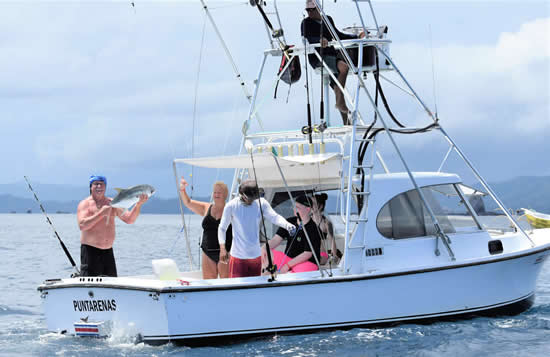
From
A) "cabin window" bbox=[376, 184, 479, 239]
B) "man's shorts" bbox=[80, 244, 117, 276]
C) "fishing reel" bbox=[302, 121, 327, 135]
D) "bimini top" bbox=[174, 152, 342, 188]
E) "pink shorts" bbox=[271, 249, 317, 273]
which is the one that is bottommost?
"pink shorts" bbox=[271, 249, 317, 273]

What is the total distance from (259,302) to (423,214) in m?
2.47

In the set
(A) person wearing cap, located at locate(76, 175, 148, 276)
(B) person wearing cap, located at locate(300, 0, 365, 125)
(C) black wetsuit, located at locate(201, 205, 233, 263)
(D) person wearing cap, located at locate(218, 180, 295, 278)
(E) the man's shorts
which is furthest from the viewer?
(B) person wearing cap, located at locate(300, 0, 365, 125)

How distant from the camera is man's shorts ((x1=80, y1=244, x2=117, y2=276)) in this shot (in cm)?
851

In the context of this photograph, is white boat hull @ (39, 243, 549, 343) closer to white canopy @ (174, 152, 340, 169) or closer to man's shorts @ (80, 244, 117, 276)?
man's shorts @ (80, 244, 117, 276)

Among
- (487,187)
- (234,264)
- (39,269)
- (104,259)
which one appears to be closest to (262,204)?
(234,264)

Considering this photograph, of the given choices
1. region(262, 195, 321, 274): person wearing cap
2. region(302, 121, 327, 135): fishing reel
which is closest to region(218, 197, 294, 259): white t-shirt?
region(262, 195, 321, 274): person wearing cap

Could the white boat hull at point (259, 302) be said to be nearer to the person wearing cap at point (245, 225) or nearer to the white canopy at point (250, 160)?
the person wearing cap at point (245, 225)

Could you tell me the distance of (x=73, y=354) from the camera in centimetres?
775

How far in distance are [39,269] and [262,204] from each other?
47.6 ft

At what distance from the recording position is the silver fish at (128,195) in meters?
7.80

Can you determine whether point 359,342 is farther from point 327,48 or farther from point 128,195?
point 327,48

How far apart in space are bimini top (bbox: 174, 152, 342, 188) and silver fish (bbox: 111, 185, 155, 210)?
1.10 m

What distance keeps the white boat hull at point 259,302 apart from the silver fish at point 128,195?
84 centimetres

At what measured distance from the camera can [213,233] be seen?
9047mm
